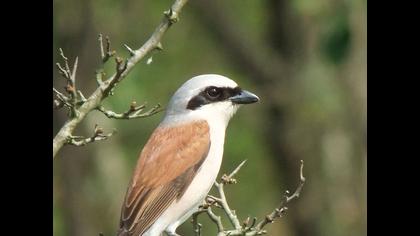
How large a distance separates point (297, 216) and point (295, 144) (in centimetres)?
99

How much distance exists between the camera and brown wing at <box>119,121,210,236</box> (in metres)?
5.93

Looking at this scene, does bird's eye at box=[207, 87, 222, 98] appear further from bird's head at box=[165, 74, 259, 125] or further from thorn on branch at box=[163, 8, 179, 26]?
thorn on branch at box=[163, 8, 179, 26]

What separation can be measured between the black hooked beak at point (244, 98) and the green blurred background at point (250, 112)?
3722mm

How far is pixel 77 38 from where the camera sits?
1174cm

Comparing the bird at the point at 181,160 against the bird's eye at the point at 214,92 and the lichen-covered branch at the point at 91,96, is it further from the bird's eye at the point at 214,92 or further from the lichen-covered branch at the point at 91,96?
the lichen-covered branch at the point at 91,96

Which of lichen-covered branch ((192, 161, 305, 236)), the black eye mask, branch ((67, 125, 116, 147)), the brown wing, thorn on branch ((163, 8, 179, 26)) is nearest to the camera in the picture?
branch ((67, 125, 116, 147))

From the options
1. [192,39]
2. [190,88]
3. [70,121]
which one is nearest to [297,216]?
[192,39]

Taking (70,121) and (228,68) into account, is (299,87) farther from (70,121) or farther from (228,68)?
(70,121)

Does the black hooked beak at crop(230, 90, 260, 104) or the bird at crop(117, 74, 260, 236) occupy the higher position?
the black hooked beak at crop(230, 90, 260, 104)

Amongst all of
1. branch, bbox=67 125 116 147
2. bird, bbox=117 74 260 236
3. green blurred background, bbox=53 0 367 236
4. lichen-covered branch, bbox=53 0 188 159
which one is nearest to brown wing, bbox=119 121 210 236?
bird, bbox=117 74 260 236

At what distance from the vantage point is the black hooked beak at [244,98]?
6336 millimetres

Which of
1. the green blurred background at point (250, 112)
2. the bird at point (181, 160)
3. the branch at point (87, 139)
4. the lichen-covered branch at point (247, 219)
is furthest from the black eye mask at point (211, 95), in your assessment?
the green blurred background at point (250, 112)

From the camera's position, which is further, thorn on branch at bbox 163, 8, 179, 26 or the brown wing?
the brown wing

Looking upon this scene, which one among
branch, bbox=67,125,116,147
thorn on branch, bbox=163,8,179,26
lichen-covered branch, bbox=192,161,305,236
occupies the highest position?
thorn on branch, bbox=163,8,179,26
